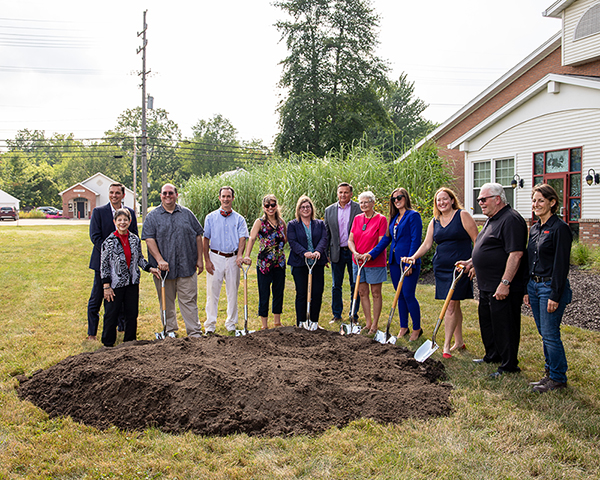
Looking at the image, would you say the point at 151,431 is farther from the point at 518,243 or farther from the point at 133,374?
the point at 518,243

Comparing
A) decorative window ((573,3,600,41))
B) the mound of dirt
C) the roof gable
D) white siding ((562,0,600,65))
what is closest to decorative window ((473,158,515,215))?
the roof gable

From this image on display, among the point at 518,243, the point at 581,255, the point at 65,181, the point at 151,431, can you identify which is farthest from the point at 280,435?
the point at 65,181

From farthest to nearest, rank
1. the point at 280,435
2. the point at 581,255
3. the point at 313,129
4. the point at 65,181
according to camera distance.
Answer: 1. the point at 65,181
2. the point at 313,129
3. the point at 581,255
4. the point at 280,435

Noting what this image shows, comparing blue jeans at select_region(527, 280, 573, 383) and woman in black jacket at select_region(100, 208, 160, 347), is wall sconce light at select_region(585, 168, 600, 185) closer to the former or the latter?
blue jeans at select_region(527, 280, 573, 383)

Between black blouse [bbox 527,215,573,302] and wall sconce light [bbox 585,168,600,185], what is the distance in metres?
9.19

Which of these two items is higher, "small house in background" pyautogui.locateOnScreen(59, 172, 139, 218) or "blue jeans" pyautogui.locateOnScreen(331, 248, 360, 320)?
"small house in background" pyautogui.locateOnScreen(59, 172, 139, 218)

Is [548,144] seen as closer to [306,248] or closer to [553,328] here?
[306,248]

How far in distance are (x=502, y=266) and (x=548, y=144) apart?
1021 cm

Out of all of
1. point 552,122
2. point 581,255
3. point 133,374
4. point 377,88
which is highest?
point 377,88

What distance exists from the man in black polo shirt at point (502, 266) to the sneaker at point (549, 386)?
0.41 meters

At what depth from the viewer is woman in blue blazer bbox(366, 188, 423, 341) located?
552cm

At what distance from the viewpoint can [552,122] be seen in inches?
497

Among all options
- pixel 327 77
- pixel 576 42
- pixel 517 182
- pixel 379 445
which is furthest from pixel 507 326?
pixel 327 77

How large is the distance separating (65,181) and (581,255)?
7738 centimetres
